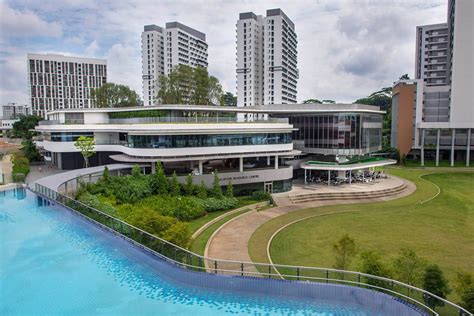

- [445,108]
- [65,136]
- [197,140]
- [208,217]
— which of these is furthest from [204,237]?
[445,108]

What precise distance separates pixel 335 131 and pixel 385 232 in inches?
829

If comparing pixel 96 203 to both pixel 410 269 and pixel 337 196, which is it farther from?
pixel 337 196

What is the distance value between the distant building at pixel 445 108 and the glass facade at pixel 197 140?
3434 centimetres

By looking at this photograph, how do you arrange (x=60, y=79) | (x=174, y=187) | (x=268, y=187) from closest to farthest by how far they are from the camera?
(x=174, y=187) → (x=268, y=187) → (x=60, y=79)

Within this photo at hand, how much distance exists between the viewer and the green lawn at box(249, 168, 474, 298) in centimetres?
1942

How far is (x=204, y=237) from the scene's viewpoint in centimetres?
2228

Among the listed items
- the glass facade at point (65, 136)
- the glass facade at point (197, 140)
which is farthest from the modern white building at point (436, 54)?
the glass facade at point (65, 136)

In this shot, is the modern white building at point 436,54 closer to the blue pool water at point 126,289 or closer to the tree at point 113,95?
the tree at point 113,95

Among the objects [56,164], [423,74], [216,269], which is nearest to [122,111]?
[56,164]

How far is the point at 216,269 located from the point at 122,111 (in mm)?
28731

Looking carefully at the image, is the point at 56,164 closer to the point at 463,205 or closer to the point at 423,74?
the point at 463,205

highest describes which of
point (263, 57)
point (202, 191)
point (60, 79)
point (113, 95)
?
point (263, 57)

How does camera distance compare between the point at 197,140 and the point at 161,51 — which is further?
the point at 161,51

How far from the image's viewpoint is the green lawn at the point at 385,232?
19.4m
